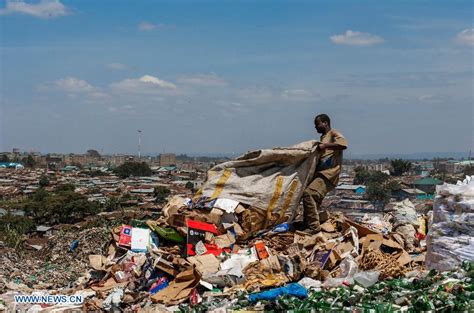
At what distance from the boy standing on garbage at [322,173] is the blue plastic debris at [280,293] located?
1511 mm

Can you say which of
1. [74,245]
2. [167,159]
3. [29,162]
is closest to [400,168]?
[74,245]

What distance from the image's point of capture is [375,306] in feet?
16.4

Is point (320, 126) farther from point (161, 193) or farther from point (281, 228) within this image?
point (161, 193)

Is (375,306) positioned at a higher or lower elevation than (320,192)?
lower

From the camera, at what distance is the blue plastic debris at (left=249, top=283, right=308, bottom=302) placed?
5546 millimetres

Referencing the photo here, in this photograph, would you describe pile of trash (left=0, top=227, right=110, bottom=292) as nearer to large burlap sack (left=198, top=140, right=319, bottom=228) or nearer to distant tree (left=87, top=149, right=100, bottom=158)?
large burlap sack (left=198, top=140, right=319, bottom=228)

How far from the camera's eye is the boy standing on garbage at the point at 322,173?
7106mm

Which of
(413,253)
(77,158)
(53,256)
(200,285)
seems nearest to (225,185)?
(200,285)

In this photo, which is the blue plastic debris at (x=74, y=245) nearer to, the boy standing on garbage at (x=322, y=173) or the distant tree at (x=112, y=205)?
the boy standing on garbage at (x=322, y=173)

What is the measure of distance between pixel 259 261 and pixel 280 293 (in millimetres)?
738

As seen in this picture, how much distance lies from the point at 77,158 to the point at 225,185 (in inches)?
4863

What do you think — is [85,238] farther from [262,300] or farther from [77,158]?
[77,158]

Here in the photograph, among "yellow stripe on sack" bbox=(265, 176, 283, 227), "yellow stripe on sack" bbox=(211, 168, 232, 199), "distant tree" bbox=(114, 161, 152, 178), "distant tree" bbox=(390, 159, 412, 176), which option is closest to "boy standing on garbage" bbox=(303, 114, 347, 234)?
"yellow stripe on sack" bbox=(265, 176, 283, 227)

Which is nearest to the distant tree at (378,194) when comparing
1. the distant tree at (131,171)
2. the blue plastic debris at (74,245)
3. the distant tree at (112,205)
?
the distant tree at (112,205)
